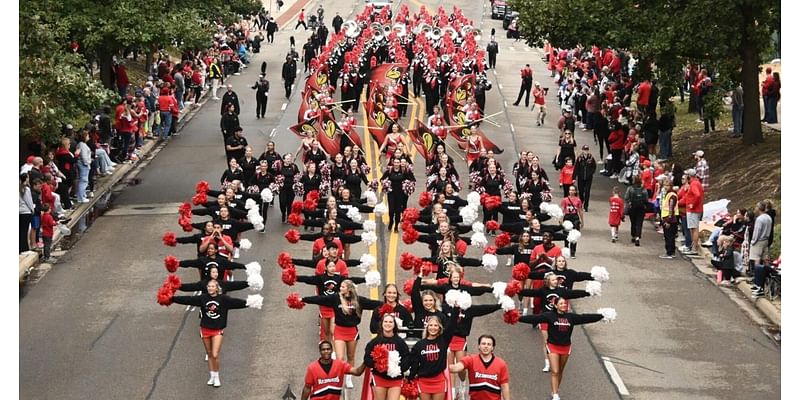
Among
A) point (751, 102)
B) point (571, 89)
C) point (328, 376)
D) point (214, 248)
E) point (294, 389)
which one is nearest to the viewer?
point (328, 376)

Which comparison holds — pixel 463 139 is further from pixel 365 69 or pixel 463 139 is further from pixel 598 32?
pixel 365 69

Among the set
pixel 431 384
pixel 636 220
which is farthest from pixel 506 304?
pixel 636 220

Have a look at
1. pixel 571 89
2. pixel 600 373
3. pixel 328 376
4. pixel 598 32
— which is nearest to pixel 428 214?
pixel 600 373

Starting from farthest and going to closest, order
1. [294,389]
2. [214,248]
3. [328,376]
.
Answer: [214,248]
[294,389]
[328,376]

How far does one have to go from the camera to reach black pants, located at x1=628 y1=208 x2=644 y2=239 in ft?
93.6

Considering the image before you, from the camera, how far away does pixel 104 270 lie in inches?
1031

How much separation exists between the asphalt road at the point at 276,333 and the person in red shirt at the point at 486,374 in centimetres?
237

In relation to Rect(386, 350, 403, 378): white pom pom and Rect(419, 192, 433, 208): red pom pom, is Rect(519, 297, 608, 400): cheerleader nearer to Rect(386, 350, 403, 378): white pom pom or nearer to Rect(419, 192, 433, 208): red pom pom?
Rect(386, 350, 403, 378): white pom pom

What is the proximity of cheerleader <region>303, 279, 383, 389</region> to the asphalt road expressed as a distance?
673 mm

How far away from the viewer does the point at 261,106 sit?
4434 centimetres

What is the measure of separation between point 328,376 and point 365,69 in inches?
1234

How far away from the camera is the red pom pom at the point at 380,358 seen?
54.0 ft

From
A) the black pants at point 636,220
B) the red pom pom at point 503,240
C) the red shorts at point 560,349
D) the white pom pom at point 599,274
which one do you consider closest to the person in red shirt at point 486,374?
the red shorts at point 560,349

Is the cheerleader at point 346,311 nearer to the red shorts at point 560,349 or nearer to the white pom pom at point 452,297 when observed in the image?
the white pom pom at point 452,297
